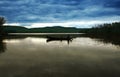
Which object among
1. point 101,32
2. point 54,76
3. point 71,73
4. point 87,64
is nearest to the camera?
point 54,76

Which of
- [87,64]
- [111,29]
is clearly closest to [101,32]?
[111,29]

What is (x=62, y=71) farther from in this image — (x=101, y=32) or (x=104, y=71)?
(x=101, y=32)

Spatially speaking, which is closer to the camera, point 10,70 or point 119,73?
point 119,73

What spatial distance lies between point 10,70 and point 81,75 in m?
6.59

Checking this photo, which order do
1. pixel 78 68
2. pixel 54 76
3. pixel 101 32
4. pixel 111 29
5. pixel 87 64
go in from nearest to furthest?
pixel 54 76 → pixel 78 68 → pixel 87 64 → pixel 111 29 → pixel 101 32

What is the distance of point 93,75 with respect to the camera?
60.4 ft

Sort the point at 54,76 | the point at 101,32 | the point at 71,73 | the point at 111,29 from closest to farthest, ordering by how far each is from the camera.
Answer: the point at 54,76 < the point at 71,73 < the point at 111,29 < the point at 101,32

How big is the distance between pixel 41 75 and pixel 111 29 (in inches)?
4272

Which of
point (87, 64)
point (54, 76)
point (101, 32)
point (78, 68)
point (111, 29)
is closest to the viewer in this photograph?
point (54, 76)

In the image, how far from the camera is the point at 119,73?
19000 millimetres

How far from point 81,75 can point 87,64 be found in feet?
17.6

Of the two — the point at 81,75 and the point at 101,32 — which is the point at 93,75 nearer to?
the point at 81,75

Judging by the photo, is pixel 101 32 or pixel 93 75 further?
pixel 101 32

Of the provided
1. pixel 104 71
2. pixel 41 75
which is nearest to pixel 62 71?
pixel 41 75
